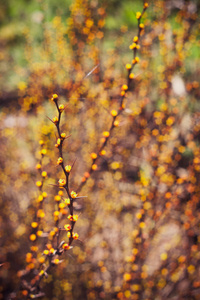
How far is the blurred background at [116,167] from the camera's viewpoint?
293 cm

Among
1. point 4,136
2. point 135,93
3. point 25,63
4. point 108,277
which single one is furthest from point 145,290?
point 25,63

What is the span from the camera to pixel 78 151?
3.92 meters

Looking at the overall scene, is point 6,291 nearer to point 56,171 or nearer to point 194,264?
point 56,171

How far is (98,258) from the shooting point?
11.1ft

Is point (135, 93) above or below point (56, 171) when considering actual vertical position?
above

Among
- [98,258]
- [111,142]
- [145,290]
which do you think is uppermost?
[111,142]

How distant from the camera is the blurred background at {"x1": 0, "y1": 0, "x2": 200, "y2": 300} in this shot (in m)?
2.93

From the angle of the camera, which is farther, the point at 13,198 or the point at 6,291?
the point at 13,198

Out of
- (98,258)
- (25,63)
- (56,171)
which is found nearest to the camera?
(56,171)

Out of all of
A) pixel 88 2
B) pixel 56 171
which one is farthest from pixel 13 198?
pixel 88 2

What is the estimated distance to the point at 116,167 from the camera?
3.71m

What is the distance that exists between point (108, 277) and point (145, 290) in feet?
1.95

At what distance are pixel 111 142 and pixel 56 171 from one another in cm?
123

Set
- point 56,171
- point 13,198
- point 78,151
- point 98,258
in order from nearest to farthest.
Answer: point 56,171 < point 98,258 < point 13,198 < point 78,151
